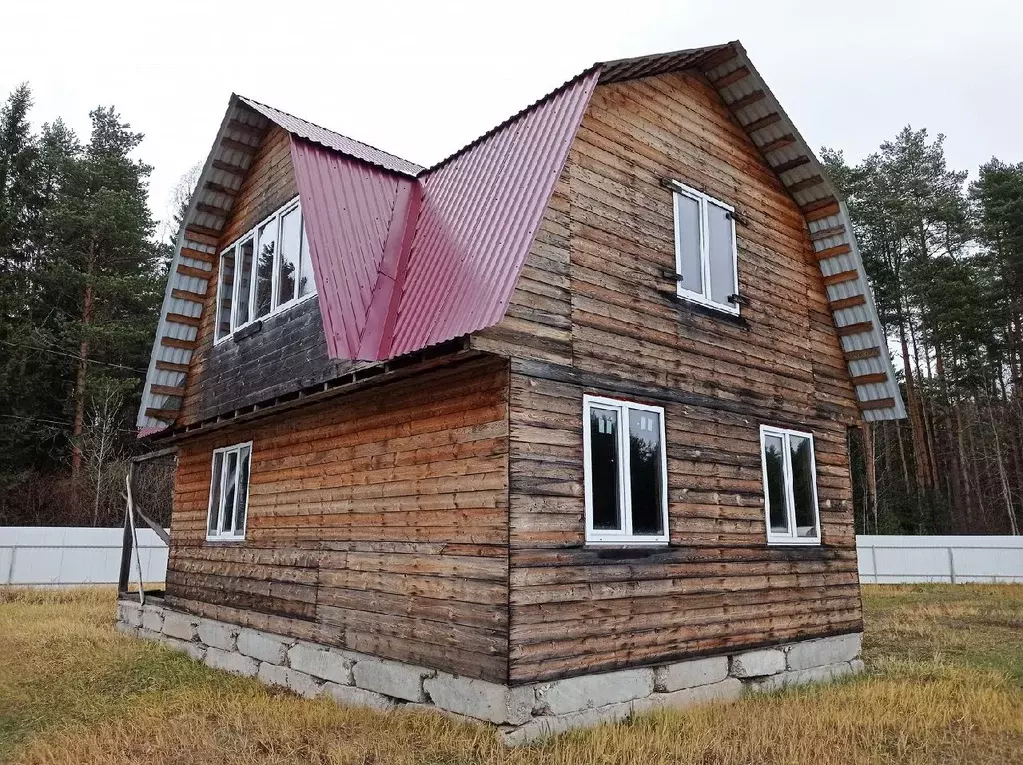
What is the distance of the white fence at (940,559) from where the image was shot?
2598cm

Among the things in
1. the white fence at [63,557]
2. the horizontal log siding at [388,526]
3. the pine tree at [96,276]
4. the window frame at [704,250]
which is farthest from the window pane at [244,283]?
the pine tree at [96,276]

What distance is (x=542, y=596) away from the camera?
7.12m

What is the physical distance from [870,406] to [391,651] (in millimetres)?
7979

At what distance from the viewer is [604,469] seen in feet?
25.9

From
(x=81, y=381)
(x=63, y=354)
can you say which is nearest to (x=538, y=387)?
(x=81, y=381)

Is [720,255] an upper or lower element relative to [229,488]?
upper

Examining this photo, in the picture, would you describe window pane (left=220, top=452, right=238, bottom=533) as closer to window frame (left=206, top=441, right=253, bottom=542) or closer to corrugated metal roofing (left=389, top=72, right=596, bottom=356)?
window frame (left=206, top=441, right=253, bottom=542)

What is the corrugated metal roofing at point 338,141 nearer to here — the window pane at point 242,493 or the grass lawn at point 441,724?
the window pane at point 242,493

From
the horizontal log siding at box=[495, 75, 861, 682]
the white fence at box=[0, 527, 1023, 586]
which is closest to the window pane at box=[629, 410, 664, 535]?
the horizontal log siding at box=[495, 75, 861, 682]

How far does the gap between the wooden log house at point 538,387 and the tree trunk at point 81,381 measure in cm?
1918

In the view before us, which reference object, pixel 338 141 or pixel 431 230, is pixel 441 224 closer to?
pixel 431 230

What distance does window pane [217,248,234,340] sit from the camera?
482 inches

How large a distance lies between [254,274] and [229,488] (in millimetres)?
3444

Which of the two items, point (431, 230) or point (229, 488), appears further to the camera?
point (229, 488)
